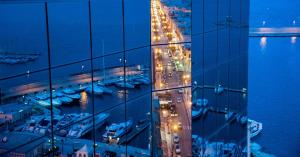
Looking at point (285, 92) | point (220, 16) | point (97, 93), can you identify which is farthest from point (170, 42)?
point (285, 92)

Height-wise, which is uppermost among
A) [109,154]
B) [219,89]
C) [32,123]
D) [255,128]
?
[32,123]

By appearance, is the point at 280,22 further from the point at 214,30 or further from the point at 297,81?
the point at 214,30

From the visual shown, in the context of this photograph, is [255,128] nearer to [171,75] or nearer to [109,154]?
[171,75]

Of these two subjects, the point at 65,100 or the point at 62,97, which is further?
the point at 65,100

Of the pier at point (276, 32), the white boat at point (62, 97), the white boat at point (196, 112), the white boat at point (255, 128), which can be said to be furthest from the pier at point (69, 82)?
the pier at point (276, 32)

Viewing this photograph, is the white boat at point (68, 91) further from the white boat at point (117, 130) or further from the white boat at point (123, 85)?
the white boat at point (117, 130)

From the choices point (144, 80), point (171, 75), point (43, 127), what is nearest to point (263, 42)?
point (171, 75)
